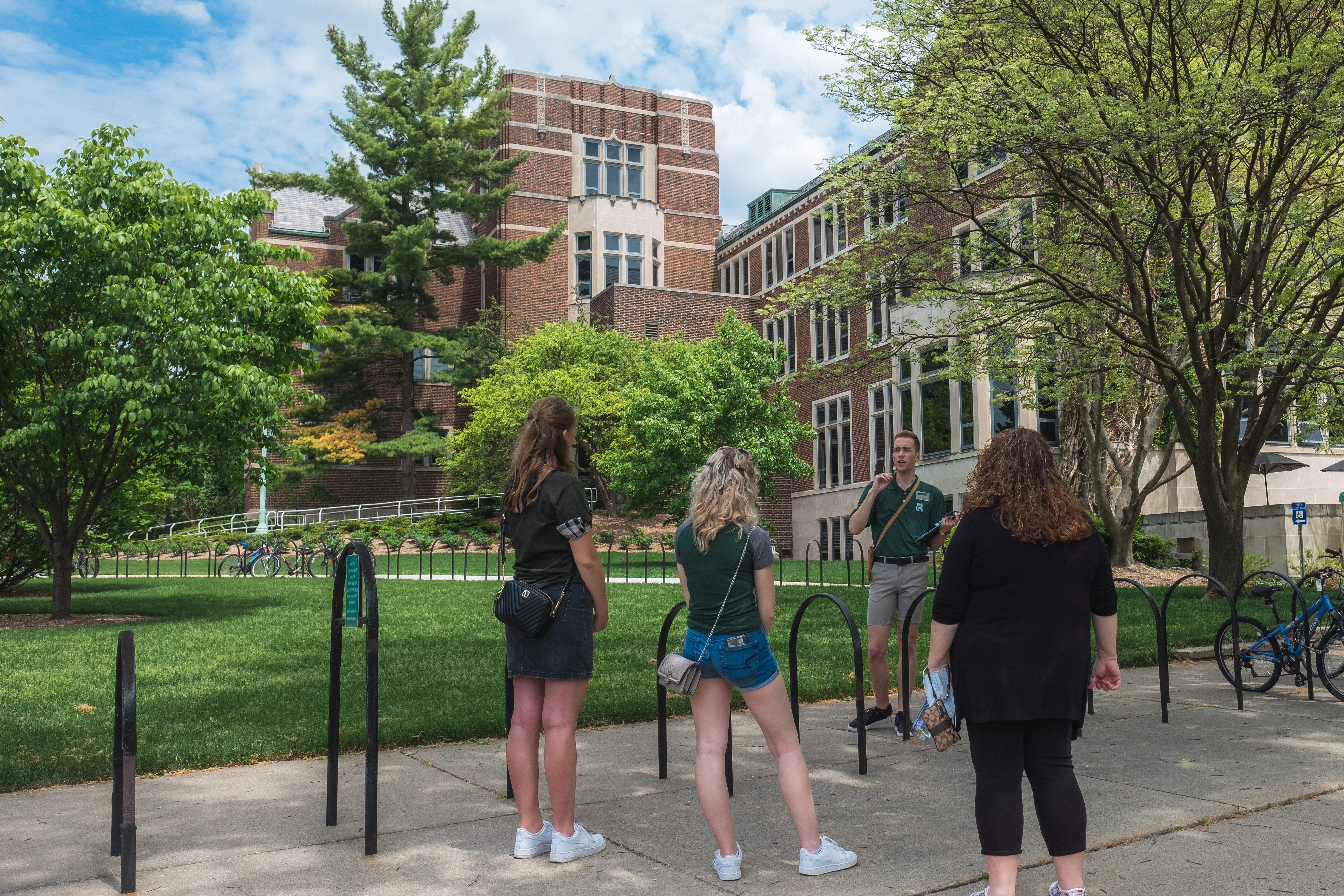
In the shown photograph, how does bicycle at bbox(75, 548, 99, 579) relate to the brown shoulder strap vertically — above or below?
below

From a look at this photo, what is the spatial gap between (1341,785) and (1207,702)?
2.85 metres

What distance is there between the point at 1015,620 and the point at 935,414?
27.5 m

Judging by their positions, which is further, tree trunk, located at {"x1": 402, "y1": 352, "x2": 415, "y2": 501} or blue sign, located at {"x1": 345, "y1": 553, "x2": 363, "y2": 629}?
tree trunk, located at {"x1": 402, "y1": 352, "x2": 415, "y2": 501}

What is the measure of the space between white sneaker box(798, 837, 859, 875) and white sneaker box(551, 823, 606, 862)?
2.94 feet

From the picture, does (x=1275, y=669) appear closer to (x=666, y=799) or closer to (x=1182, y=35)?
(x=666, y=799)

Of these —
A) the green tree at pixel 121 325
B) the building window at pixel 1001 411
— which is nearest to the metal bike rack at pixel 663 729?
the green tree at pixel 121 325

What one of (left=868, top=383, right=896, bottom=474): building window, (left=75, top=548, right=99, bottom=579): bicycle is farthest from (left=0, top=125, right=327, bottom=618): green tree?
(left=868, top=383, right=896, bottom=474): building window

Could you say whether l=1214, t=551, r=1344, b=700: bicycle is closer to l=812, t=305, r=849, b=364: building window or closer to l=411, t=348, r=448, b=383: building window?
l=812, t=305, r=849, b=364: building window

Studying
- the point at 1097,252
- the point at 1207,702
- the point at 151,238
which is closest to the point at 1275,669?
the point at 1207,702

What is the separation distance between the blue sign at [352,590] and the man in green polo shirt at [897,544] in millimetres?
3441

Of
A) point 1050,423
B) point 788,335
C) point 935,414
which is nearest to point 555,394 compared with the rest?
point 788,335

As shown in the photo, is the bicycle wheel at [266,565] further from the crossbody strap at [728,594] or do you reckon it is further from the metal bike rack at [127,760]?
the crossbody strap at [728,594]

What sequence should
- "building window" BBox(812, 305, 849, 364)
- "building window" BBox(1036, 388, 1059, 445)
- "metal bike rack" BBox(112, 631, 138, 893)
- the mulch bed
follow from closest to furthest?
"metal bike rack" BBox(112, 631, 138, 893) → the mulch bed → "building window" BBox(1036, 388, 1059, 445) → "building window" BBox(812, 305, 849, 364)

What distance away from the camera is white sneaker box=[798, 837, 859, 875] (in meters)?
4.27
